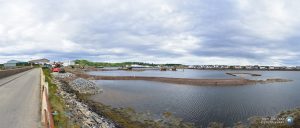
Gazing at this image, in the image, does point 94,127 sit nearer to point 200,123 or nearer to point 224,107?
point 200,123

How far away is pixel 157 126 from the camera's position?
2150 centimetres

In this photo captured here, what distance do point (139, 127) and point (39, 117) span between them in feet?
29.2

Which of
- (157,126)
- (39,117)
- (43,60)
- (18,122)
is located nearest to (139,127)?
(157,126)

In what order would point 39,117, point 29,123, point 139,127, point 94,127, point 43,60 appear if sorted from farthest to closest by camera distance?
point 43,60
point 139,127
point 94,127
point 39,117
point 29,123

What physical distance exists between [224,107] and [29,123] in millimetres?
24423

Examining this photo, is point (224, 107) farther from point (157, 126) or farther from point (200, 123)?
point (157, 126)

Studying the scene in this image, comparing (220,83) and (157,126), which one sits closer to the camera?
(157,126)

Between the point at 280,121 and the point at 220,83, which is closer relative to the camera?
the point at 280,121

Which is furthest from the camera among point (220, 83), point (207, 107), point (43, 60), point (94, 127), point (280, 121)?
point (43, 60)

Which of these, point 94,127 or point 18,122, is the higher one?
point 18,122

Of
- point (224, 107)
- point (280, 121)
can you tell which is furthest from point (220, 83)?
point (280, 121)

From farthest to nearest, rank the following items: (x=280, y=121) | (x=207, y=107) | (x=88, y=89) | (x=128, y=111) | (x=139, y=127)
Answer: (x=88, y=89)
(x=207, y=107)
(x=128, y=111)
(x=280, y=121)
(x=139, y=127)

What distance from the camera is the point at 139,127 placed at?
2112 centimetres

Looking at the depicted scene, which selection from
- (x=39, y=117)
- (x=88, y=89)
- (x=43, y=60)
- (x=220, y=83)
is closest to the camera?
(x=39, y=117)
